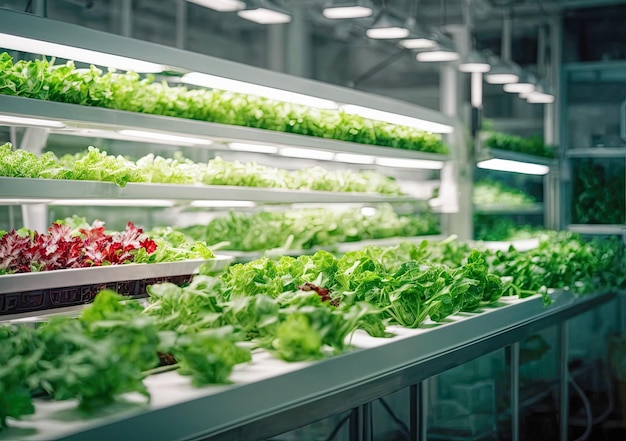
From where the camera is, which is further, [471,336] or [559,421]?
[559,421]

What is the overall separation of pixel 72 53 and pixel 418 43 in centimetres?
293

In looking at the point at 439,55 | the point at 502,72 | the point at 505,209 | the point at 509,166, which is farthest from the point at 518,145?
the point at 439,55

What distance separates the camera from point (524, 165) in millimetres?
7605

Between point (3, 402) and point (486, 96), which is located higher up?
point (486, 96)

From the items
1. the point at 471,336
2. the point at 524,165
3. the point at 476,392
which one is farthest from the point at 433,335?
the point at 524,165

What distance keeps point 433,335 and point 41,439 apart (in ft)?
5.74

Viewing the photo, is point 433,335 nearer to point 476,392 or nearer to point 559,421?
point 559,421

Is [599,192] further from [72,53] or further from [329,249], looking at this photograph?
[72,53]

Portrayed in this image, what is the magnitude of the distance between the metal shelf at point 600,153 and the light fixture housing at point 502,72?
1630 millimetres

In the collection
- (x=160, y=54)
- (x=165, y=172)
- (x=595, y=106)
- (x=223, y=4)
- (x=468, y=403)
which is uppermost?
(x=595, y=106)

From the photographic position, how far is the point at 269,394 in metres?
2.26

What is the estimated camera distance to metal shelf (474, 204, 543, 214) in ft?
29.8

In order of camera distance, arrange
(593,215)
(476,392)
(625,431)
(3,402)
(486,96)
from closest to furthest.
A: (3,402), (625,431), (476,392), (593,215), (486,96)

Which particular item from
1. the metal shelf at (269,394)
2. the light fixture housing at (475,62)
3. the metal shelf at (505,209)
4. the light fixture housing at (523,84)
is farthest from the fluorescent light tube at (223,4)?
the metal shelf at (505,209)
